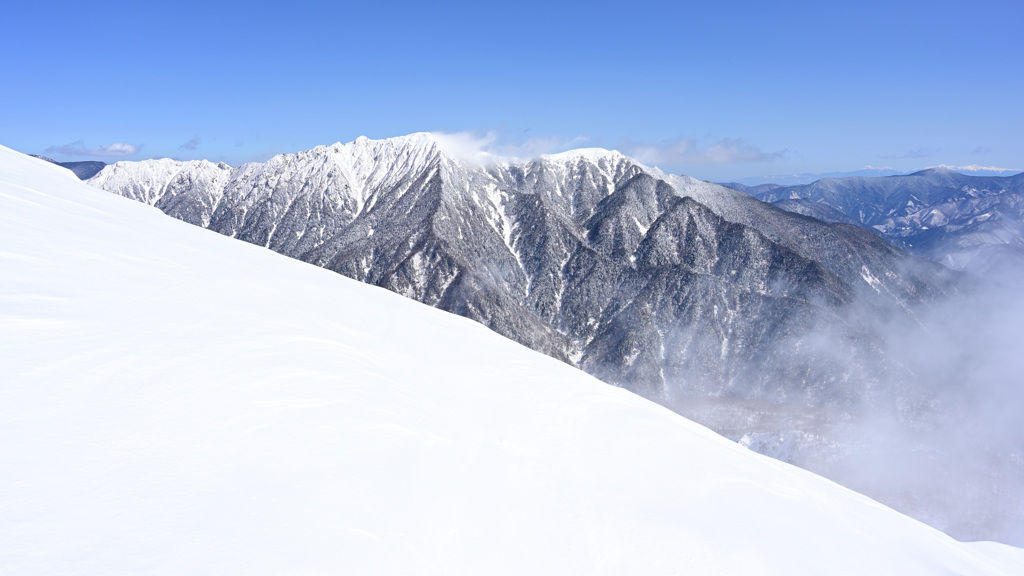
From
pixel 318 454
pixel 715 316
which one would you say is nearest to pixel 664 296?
pixel 715 316

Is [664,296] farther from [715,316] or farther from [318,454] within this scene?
[318,454]

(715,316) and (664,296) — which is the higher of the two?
(664,296)

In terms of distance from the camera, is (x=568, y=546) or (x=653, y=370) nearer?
(x=568, y=546)

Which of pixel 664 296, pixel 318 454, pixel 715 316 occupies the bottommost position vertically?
pixel 715 316

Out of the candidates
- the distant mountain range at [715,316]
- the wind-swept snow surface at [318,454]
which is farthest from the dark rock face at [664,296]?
the wind-swept snow surface at [318,454]

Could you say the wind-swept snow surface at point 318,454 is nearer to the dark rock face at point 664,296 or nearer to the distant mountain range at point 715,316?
the distant mountain range at point 715,316

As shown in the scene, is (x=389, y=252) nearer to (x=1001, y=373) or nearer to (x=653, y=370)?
(x=653, y=370)

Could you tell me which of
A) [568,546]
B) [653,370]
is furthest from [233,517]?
[653,370]

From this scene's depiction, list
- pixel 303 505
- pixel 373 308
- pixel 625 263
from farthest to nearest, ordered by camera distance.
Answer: pixel 625 263 → pixel 373 308 → pixel 303 505

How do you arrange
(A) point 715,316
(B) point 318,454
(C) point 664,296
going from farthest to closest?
(C) point 664,296, (A) point 715,316, (B) point 318,454
